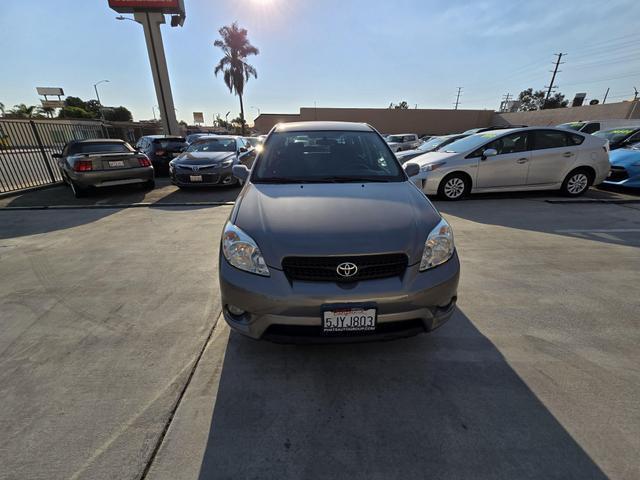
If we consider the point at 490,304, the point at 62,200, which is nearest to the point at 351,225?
the point at 490,304

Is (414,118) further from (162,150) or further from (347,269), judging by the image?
(347,269)

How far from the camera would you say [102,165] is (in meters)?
7.10

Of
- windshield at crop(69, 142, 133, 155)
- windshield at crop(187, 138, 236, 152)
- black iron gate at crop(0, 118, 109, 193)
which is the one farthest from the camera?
windshield at crop(187, 138, 236, 152)

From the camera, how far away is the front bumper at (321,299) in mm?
A: 1766

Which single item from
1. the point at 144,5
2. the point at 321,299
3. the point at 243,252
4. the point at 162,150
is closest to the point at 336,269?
the point at 321,299

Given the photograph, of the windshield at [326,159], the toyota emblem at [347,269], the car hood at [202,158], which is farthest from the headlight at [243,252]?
the car hood at [202,158]

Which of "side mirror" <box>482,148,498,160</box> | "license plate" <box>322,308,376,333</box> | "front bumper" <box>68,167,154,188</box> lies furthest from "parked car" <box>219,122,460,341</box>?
"front bumper" <box>68,167,154,188</box>

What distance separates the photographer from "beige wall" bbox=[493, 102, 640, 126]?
24109 mm

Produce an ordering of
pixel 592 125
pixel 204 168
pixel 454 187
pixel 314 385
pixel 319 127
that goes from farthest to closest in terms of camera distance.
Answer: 1. pixel 592 125
2. pixel 204 168
3. pixel 454 187
4. pixel 319 127
5. pixel 314 385

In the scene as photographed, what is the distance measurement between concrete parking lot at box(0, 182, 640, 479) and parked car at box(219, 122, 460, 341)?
41 cm

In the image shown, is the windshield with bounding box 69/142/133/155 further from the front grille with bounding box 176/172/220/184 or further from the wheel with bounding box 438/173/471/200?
the wheel with bounding box 438/173/471/200

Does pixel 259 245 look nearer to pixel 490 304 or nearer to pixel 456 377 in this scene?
pixel 456 377

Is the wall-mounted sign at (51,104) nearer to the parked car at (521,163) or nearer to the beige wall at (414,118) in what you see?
the beige wall at (414,118)

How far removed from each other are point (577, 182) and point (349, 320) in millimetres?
7567
